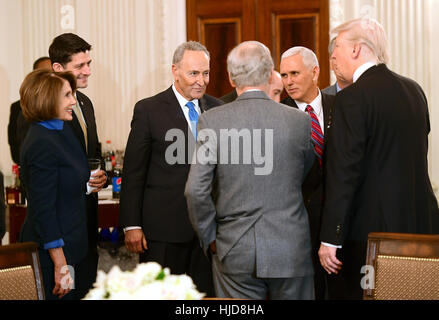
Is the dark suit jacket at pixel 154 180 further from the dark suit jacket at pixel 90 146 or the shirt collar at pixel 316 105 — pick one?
the shirt collar at pixel 316 105

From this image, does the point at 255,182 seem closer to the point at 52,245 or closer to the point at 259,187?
the point at 259,187

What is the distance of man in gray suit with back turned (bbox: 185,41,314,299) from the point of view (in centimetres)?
229

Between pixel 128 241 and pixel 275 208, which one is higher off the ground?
pixel 275 208

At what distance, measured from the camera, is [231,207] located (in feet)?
7.65

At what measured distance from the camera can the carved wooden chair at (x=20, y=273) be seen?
191cm

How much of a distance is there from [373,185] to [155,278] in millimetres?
1310

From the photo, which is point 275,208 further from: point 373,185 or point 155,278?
point 155,278

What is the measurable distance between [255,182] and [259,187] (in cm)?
3

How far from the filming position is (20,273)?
1942 mm

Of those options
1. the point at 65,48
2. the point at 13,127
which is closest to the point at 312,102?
the point at 65,48

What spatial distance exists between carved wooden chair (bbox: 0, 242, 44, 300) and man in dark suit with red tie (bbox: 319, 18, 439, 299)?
114 cm

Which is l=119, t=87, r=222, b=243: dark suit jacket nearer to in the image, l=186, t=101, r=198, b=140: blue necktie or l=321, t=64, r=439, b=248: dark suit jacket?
l=186, t=101, r=198, b=140: blue necktie

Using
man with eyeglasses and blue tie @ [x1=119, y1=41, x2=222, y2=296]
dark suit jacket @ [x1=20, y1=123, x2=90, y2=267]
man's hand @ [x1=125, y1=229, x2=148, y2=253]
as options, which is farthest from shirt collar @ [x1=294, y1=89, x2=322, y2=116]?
dark suit jacket @ [x1=20, y1=123, x2=90, y2=267]
